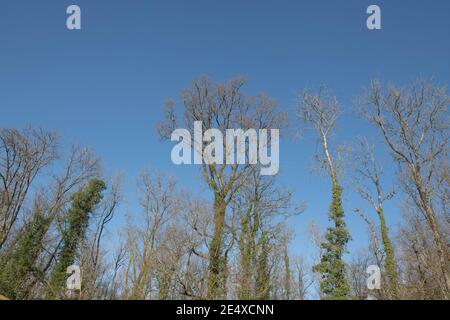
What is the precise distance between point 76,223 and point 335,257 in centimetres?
1947

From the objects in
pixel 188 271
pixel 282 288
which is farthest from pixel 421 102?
pixel 282 288

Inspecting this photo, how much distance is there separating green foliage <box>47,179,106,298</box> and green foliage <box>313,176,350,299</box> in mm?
16790

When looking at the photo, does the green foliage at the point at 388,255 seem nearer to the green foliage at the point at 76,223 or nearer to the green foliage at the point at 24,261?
the green foliage at the point at 76,223

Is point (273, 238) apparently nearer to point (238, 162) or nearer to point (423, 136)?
point (238, 162)

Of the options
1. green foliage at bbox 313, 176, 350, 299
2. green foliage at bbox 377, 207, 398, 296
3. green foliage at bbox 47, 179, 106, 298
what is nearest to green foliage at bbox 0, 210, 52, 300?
green foliage at bbox 47, 179, 106, 298

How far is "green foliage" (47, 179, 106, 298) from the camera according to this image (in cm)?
2433

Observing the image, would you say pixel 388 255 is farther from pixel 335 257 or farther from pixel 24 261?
pixel 24 261

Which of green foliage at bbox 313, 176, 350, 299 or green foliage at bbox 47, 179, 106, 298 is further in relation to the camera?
green foliage at bbox 47, 179, 106, 298

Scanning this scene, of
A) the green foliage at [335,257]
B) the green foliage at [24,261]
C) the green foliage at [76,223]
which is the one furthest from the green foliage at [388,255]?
the green foliage at [24,261]

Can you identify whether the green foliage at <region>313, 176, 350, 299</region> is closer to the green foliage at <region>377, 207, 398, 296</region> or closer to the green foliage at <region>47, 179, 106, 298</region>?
the green foliage at <region>377, 207, 398, 296</region>

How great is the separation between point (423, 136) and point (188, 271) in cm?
1482

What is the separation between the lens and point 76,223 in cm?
2625

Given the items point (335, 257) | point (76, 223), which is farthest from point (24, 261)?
point (335, 257)
